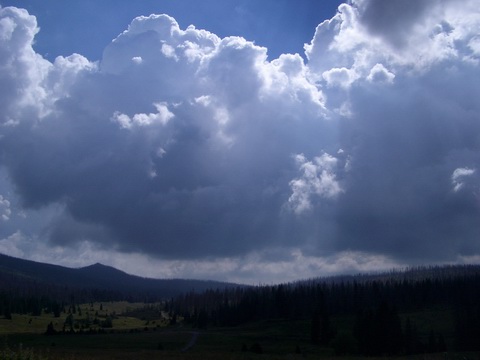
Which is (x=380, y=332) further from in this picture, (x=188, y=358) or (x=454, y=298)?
(x=454, y=298)

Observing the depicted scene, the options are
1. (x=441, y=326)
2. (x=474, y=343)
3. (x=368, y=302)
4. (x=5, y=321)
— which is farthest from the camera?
(x=368, y=302)

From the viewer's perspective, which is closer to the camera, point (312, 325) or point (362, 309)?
point (362, 309)

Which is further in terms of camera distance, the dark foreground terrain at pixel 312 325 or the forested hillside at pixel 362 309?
the forested hillside at pixel 362 309

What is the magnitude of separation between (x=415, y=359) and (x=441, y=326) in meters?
82.3

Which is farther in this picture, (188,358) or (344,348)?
(344,348)

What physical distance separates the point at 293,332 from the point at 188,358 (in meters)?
91.6

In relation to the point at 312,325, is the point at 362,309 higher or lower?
higher

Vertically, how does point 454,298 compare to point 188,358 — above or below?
above

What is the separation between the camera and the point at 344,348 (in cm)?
7488

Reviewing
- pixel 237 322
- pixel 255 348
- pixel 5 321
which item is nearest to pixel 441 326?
pixel 255 348

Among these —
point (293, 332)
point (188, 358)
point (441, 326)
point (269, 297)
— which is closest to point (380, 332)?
point (188, 358)

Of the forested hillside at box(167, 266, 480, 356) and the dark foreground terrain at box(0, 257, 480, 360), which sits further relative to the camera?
the forested hillside at box(167, 266, 480, 356)

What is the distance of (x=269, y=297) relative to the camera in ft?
636

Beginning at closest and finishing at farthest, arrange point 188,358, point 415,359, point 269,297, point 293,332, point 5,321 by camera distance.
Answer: point 415,359 → point 188,358 → point 293,332 → point 5,321 → point 269,297
